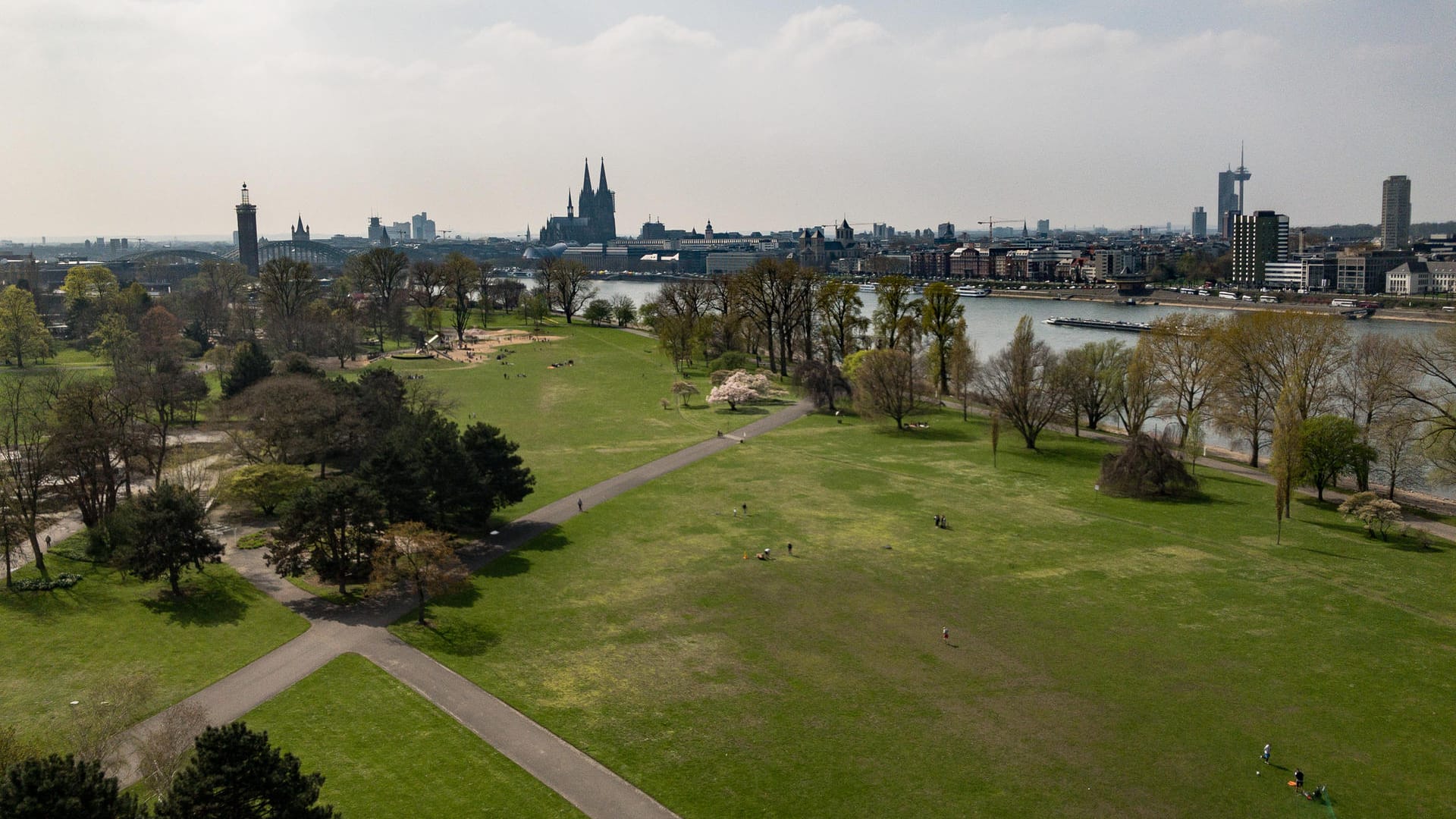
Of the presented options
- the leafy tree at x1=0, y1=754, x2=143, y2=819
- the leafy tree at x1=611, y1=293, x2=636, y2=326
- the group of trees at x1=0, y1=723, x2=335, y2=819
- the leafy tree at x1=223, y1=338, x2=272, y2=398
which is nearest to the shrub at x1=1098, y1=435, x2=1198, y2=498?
the group of trees at x1=0, y1=723, x2=335, y2=819

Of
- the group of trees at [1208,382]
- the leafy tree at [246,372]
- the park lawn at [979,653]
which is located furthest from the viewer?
the leafy tree at [246,372]

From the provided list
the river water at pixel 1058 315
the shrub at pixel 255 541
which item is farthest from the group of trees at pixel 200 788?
the river water at pixel 1058 315

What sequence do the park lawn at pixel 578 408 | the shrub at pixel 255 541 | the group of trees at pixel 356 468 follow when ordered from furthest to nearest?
the park lawn at pixel 578 408, the shrub at pixel 255 541, the group of trees at pixel 356 468

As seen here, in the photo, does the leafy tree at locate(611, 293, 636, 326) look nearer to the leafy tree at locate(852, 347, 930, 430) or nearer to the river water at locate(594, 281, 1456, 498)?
the river water at locate(594, 281, 1456, 498)

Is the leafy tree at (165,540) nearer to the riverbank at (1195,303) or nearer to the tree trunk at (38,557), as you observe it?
the tree trunk at (38,557)

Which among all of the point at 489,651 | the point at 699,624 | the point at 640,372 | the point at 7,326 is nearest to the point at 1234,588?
the point at 699,624

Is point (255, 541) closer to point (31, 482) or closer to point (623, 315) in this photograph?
point (31, 482)

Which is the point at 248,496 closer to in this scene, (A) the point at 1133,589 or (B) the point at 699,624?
(B) the point at 699,624
